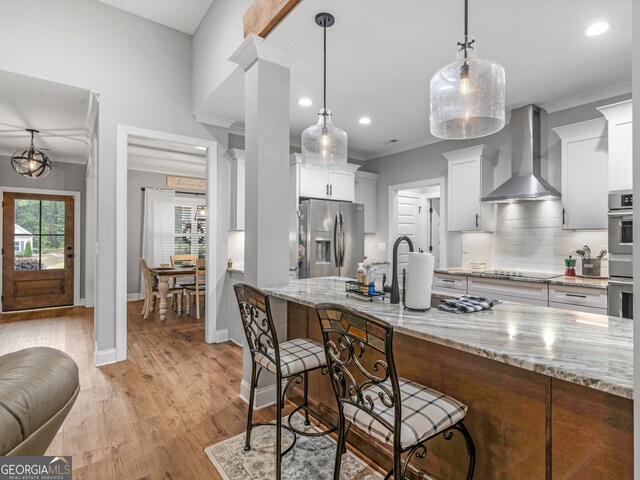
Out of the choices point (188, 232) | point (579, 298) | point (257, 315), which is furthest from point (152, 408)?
point (188, 232)

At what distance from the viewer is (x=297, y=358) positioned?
6.16 ft

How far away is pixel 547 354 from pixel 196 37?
422cm

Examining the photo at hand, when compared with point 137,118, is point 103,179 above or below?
below

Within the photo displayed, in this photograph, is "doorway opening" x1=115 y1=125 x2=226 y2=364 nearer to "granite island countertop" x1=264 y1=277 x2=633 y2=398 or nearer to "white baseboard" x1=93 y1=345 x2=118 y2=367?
"white baseboard" x1=93 y1=345 x2=118 y2=367

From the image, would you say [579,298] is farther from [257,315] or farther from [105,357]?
[105,357]

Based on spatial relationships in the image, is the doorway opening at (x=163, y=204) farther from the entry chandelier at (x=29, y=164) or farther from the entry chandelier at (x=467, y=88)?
the entry chandelier at (x=467, y=88)

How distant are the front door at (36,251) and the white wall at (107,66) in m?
3.80

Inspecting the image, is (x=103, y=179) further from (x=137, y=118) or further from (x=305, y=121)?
(x=305, y=121)

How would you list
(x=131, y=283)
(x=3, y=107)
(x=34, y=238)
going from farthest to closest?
(x=131, y=283)
(x=34, y=238)
(x=3, y=107)

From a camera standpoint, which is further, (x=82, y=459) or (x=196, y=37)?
(x=196, y=37)

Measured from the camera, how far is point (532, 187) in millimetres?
3588

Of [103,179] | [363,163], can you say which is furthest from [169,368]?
[363,163]

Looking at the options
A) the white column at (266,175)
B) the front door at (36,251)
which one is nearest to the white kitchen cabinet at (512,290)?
the white column at (266,175)

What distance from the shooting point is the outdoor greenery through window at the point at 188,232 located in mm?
7363
